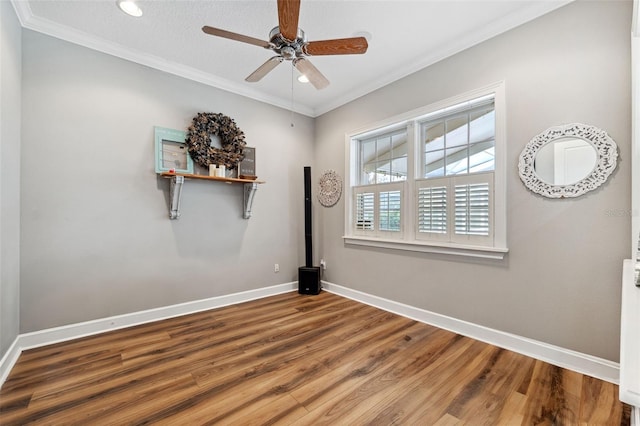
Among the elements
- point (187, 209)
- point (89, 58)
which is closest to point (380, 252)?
point (187, 209)

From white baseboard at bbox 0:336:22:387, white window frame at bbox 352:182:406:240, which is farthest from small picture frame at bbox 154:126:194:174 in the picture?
white window frame at bbox 352:182:406:240

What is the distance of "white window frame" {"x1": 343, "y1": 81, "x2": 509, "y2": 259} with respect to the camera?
8.11 feet

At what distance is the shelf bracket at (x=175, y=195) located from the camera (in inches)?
119

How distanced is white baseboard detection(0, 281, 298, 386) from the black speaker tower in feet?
1.71

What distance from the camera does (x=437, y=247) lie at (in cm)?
292

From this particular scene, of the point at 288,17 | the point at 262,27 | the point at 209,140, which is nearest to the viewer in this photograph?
the point at 288,17

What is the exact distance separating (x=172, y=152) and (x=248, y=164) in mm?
917

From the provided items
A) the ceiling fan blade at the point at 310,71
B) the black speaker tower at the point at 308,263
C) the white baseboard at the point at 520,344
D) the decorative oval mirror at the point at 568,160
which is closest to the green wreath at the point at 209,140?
the black speaker tower at the point at 308,263

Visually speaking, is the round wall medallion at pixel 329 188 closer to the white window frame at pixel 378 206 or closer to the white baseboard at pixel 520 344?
the white window frame at pixel 378 206

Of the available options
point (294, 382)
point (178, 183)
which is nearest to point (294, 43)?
point (178, 183)

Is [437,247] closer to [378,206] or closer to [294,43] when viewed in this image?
[378,206]

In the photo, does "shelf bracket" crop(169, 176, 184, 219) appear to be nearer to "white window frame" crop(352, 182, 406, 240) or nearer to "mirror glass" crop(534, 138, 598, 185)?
"white window frame" crop(352, 182, 406, 240)

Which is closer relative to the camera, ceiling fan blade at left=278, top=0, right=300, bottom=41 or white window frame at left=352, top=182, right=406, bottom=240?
Answer: ceiling fan blade at left=278, top=0, right=300, bottom=41

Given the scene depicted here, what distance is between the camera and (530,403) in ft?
5.73
